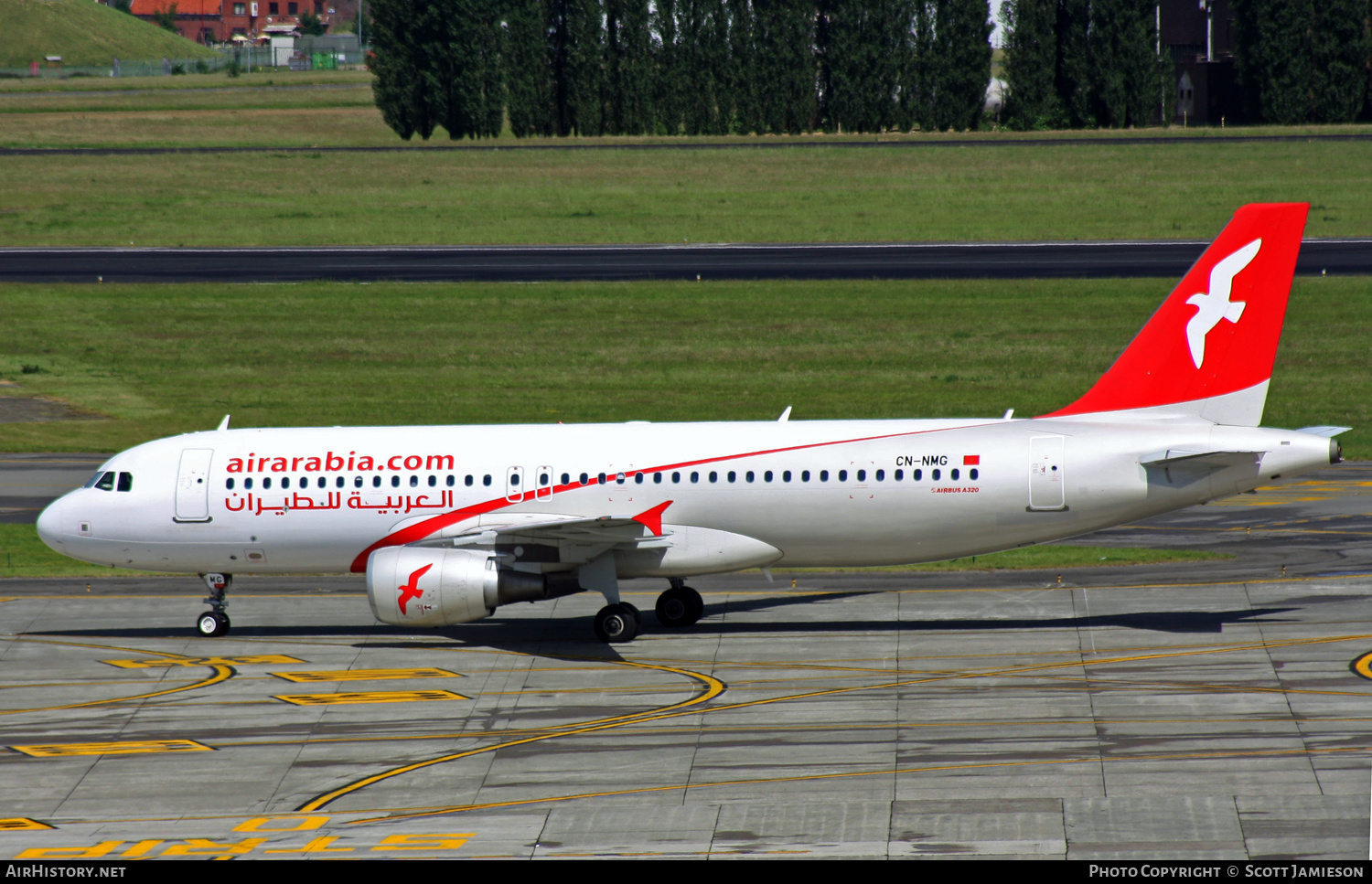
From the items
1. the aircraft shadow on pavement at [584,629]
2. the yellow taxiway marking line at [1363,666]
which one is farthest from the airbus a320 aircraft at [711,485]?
the yellow taxiway marking line at [1363,666]

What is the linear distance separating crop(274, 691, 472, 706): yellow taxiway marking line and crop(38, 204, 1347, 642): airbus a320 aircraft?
161 centimetres

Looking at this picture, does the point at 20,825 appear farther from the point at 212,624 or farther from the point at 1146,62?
the point at 1146,62

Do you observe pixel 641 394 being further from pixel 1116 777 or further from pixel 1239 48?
pixel 1239 48

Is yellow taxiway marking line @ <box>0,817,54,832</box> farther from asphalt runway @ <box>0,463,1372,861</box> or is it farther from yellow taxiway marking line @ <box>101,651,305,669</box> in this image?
yellow taxiway marking line @ <box>101,651,305,669</box>

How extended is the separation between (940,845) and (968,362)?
40.7m

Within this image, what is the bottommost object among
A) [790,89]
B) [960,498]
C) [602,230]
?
[960,498]

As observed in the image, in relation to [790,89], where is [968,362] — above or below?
below

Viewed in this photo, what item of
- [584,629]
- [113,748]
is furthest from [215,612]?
[584,629]

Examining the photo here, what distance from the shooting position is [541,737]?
81.0 ft

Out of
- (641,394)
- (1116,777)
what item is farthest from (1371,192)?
(1116,777)

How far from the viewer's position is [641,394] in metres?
56.1

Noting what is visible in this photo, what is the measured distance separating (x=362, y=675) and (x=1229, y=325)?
17.9m

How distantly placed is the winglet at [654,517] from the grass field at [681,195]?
2152 inches
